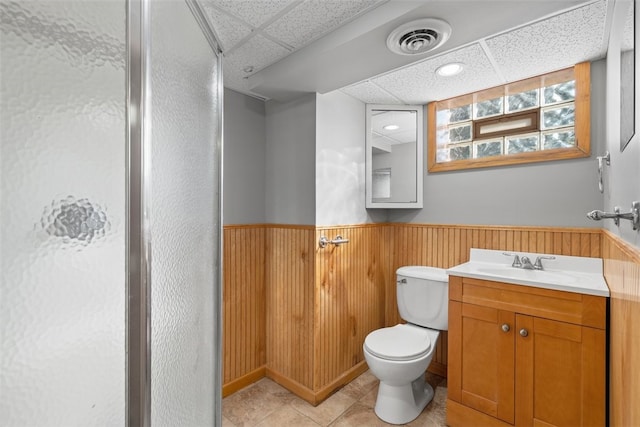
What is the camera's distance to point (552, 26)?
1361 mm

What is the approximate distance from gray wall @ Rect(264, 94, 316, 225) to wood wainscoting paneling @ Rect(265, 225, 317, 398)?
0.12m

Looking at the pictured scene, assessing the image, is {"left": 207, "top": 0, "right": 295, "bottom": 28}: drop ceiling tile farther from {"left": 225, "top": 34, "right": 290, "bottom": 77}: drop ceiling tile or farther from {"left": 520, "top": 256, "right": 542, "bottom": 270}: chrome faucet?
{"left": 520, "top": 256, "right": 542, "bottom": 270}: chrome faucet

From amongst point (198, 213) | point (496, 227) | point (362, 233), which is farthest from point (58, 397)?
point (496, 227)

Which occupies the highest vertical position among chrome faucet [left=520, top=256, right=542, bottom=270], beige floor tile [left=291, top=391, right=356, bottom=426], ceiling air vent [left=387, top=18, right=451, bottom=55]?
ceiling air vent [left=387, top=18, right=451, bottom=55]

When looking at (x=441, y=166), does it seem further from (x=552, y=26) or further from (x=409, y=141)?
(x=552, y=26)

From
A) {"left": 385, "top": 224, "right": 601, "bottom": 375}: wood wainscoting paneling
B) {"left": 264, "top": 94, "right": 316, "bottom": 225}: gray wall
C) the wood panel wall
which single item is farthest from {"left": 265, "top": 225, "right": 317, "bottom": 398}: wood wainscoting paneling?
{"left": 385, "top": 224, "right": 601, "bottom": 375}: wood wainscoting paneling

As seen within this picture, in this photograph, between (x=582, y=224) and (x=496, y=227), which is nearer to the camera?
(x=582, y=224)

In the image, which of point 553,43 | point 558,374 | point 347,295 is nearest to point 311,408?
point 347,295

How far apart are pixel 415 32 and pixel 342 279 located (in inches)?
60.0

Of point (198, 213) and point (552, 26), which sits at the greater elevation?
point (552, 26)

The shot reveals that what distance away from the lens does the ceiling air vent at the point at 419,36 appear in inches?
48.5

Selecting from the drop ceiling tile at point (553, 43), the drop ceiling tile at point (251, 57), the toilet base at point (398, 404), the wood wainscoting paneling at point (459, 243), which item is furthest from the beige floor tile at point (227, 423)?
the drop ceiling tile at point (553, 43)

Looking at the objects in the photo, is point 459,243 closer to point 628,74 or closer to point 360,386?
point 360,386

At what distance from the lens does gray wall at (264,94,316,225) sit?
198 centimetres
